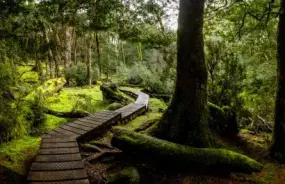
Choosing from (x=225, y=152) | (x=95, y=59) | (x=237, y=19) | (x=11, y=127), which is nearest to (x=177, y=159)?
(x=225, y=152)

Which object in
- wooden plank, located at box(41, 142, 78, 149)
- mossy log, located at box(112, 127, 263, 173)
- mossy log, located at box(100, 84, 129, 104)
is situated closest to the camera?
wooden plank, located at box(41, 142, 78, 149)

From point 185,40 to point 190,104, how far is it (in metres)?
1.41

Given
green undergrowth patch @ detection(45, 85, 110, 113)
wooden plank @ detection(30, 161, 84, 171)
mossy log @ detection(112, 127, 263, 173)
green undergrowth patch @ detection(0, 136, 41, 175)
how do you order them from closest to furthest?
wooden plank @ detection(30, 161, 84, 171) < green undergrowth patch @ detection(0, 136, 41, 175) < mossy log @ detection(112, 127, 263, 173) < green undergrowth patch @ detection(45, 85, 110, 113)

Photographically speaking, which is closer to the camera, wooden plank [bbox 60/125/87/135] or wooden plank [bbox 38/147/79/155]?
wooden plank [bbox 38/147/79/155]

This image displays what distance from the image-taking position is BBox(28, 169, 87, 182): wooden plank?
10.9 feet

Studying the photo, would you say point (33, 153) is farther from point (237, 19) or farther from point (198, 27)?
point (237, 19)

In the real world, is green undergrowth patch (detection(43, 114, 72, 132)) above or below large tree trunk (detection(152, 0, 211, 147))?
below

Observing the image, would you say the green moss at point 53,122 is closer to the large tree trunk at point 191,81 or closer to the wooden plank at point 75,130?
the wooden plank at point 75,130

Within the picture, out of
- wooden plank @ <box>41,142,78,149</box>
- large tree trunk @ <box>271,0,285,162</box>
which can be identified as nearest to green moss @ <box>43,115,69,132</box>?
wooden plank @ <box>41,142,78,149</box>

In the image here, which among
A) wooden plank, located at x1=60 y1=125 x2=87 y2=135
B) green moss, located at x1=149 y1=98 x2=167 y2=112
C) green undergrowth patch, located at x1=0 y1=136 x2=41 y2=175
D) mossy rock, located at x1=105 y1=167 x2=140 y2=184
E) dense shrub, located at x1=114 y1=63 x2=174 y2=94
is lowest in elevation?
green moss, located at x1=149 y1=98 x2=167 y2=112

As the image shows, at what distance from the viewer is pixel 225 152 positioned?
487 centimetres

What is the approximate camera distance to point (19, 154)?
4.64 m

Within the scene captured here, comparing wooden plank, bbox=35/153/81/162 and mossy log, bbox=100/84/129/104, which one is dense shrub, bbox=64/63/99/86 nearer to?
mossy log, bbox=100/84/129/104

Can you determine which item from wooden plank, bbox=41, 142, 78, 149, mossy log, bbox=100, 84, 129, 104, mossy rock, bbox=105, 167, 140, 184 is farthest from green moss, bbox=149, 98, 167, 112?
mossy rock, bbox=105, 167, 140, 184
